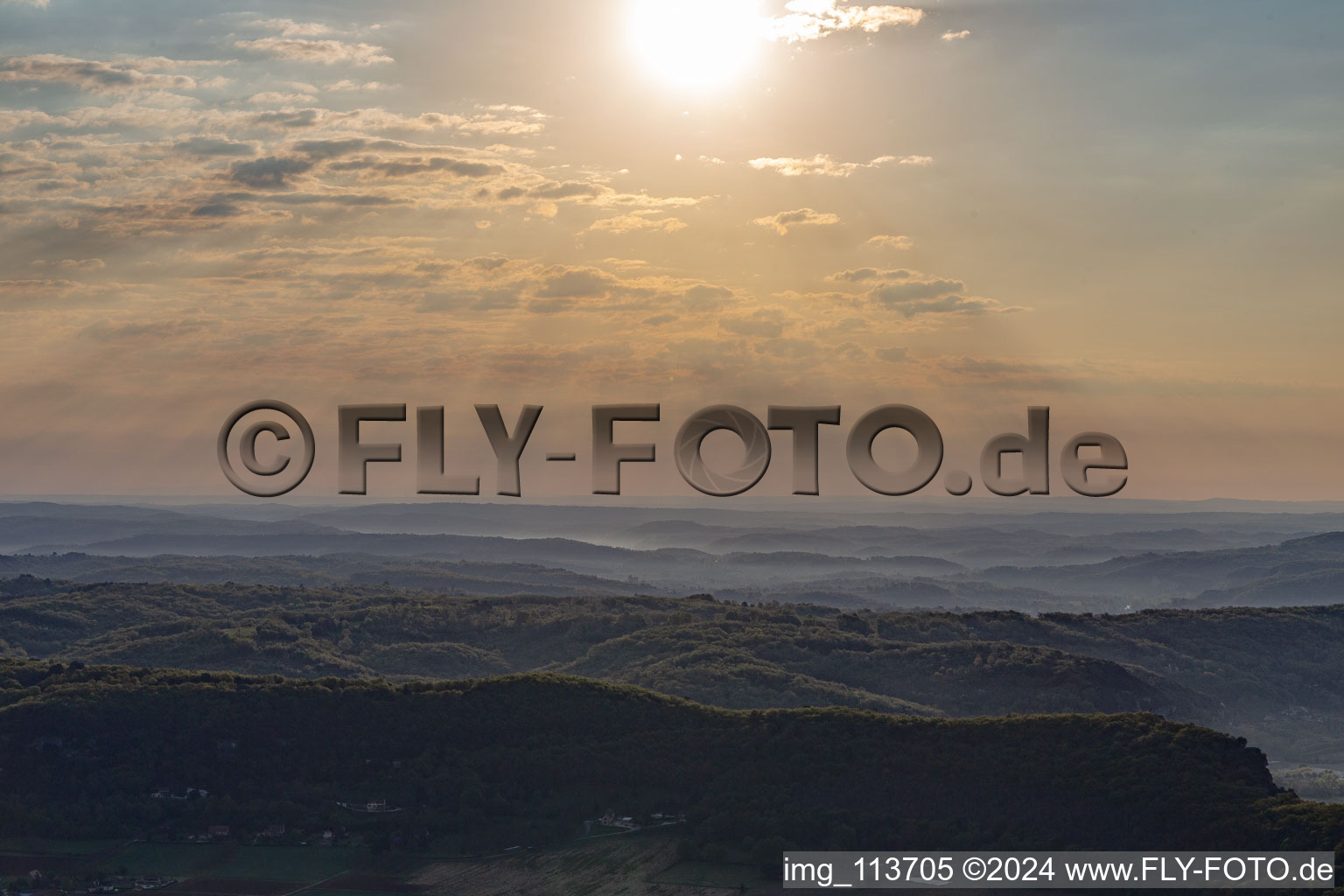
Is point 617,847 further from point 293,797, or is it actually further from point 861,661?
point 861,661

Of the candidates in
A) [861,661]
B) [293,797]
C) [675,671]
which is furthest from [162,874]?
[861,661]

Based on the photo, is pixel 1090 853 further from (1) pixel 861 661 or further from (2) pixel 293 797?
(1) pixel 861 661

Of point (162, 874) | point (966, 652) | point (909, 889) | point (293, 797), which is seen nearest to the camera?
point (909, 889)

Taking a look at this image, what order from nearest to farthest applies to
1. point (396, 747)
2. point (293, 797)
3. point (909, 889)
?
point (909, 889), point (293, 797), point (396, 747)

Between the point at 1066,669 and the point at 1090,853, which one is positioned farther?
the point at 1066,669

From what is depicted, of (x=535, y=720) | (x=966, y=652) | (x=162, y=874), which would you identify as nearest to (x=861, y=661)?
(x=966, y=652)

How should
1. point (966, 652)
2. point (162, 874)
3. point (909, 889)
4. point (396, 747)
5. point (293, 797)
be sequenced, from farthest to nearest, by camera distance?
point (966, 652) < point (396, 747) < point (293, 797) < point (162, 874) < point (909, 889)
